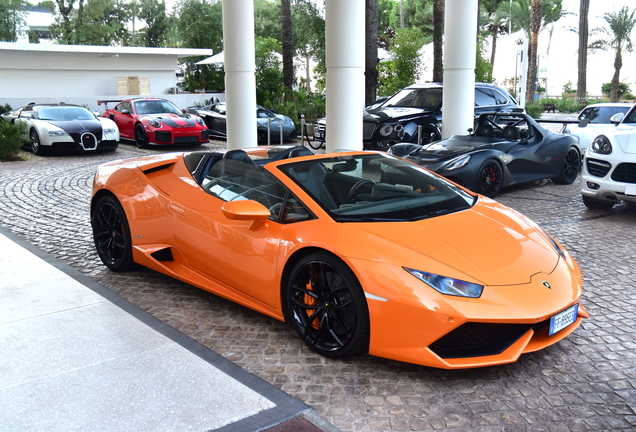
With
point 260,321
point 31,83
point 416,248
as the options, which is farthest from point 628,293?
point 31,83

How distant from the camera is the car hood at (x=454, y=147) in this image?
29.7 ft

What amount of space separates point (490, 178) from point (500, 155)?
1.29ft

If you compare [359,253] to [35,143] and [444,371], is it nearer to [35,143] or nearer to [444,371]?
[444,371]

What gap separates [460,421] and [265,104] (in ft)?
67.2

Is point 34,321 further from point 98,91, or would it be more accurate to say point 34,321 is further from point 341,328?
point 98,91

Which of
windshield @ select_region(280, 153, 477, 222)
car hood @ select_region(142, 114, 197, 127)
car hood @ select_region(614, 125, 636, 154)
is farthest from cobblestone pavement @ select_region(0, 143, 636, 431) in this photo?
Result: car hood @ select_region(142, 114, 197, 127)

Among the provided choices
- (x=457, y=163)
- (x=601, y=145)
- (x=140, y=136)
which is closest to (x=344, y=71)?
(x=457, y=163)

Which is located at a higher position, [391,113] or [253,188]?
[391,113]

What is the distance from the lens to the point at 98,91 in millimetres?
28203

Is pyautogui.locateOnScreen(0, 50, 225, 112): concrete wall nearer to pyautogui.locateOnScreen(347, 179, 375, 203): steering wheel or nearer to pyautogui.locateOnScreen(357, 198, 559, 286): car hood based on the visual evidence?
pyautogui.locateOnScreen(347, 179, 375, 203): steering wheel

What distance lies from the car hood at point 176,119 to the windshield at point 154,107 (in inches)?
22.0

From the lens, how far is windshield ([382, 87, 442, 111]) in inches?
539

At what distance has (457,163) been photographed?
872 cm

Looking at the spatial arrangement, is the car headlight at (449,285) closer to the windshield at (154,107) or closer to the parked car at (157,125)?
the parked car at (157,125)
